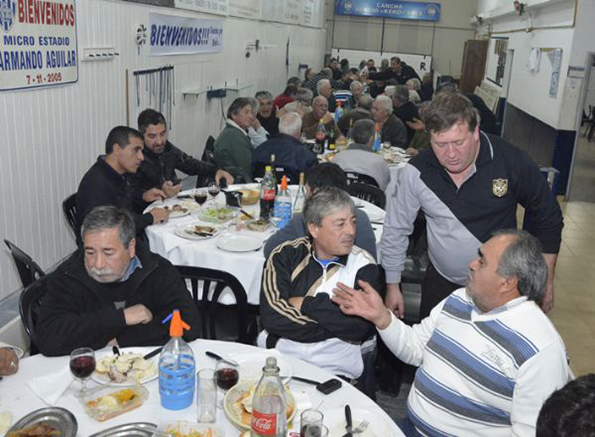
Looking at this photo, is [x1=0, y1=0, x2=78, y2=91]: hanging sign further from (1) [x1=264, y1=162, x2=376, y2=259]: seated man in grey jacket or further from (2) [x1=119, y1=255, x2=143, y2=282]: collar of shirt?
(1) [x1=264, y1=162, x2=376, y2=259]: seated man in grey jacket

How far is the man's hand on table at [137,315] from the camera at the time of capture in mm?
2236

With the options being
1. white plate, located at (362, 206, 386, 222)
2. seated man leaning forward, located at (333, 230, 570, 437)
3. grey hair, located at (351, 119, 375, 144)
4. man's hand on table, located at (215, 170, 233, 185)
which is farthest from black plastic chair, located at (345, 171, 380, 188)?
seated man leaning forward, located at (333, 230, 570, 437)

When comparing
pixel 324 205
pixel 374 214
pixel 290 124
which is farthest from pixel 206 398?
pixel 290 124

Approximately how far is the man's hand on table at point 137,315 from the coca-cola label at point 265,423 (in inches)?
32.4

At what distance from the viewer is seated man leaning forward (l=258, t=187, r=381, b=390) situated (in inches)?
96.3

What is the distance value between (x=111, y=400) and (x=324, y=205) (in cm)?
125

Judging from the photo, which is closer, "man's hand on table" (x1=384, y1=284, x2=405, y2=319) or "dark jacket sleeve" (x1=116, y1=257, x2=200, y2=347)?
"dark jacket sleeve" (x1=116, y1=257, x2=200, y2=347)

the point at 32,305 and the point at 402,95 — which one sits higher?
the point at 402,95

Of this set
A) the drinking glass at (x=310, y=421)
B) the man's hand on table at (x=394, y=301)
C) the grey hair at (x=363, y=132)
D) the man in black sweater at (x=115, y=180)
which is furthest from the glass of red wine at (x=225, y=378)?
the grey hair at (x=363, y=132)

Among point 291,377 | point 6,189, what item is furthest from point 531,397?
point 6,189

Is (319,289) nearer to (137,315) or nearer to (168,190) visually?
(137,315)

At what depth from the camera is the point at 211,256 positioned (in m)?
3.38

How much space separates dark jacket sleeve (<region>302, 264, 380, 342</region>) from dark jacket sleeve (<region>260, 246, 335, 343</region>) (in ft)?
0.09

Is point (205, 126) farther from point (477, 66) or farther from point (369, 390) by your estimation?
point (477, 66)
